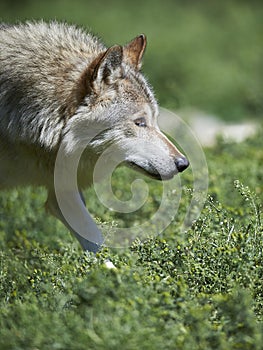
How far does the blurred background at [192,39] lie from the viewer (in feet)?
40.5

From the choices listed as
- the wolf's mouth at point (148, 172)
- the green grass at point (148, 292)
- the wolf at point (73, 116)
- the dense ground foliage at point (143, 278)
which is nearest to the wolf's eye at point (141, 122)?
the wolf at point (73, 116)

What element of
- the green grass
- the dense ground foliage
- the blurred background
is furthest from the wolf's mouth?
the blurred background

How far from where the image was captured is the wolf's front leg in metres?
4.80

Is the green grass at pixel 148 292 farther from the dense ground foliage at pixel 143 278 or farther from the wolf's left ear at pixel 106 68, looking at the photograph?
the wolf's left ear at pixel 106 68

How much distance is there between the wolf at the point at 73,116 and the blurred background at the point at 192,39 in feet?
11.3

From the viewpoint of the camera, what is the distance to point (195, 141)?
7.53 metres

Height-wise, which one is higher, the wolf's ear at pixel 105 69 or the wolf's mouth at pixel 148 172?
the wolf's ear at pixel 105 69

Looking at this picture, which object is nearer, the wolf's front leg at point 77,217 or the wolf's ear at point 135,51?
the wolf's front leg at point 77,217

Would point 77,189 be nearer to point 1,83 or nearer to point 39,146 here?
point 39,146

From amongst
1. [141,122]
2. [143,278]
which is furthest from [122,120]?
[143,278]

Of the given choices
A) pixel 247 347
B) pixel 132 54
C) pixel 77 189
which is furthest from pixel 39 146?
pixel 247 347

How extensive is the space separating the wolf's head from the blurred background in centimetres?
343

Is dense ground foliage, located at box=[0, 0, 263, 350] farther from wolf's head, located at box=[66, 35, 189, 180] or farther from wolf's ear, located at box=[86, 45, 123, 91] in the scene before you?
wolf's ear, located at box=[86, 45, 123, 91]

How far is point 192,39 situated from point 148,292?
498 inches
